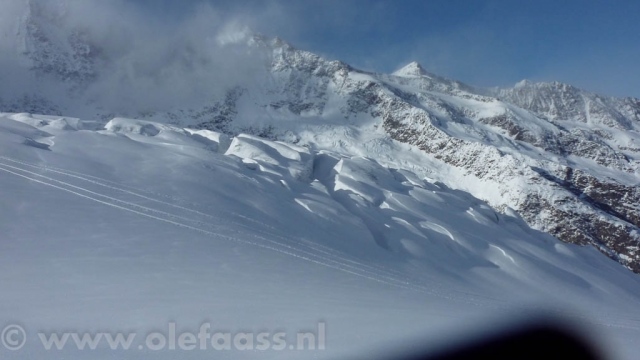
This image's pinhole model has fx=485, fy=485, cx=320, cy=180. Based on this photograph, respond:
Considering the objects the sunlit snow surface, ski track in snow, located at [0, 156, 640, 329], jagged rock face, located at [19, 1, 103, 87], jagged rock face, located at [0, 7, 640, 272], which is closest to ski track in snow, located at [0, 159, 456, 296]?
ski track in snow, located at [0, 156, 640, 329]

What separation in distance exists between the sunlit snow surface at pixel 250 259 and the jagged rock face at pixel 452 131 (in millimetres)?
42325

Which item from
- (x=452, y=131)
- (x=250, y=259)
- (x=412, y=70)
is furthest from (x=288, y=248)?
(x=412, y=70)

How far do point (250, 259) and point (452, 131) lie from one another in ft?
289

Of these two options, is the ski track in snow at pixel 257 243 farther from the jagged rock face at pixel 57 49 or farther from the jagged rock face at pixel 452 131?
the jagged rock face at pixel 57 49

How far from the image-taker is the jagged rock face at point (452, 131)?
72.8m

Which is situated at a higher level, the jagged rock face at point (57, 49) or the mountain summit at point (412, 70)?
the mountain summit at point (412, 70)

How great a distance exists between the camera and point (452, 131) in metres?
96.4

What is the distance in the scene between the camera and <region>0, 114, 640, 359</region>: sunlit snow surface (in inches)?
336

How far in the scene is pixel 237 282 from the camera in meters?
11.5

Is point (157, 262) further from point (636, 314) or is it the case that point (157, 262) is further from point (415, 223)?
point (636, 314)

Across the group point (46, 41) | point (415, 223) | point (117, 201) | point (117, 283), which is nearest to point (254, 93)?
point (46, 41)

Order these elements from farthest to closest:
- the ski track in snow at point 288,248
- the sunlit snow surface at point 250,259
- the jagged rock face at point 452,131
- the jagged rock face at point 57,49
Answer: the jagged rock face at point 57,49 → the jagged rock face at point 452,131 → the ski track in snow at point 288,248 → the sunlit snow surface at point 250,259

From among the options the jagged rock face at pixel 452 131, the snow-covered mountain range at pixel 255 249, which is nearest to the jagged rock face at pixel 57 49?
the jagged rock face at pixel 452 131

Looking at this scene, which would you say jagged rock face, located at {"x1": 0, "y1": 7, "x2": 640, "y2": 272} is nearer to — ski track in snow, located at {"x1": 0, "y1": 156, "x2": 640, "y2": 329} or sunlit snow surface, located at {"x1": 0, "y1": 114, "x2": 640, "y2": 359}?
sunlit snow surface, located at {"x1": 0, "y1": 114, "x2": 640, "y2": 359}
